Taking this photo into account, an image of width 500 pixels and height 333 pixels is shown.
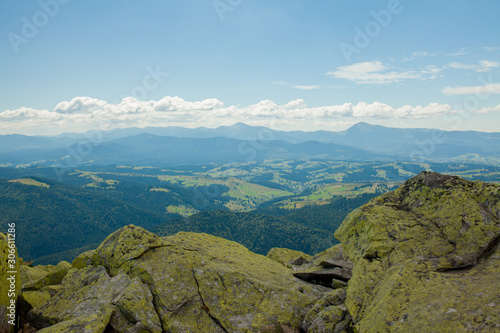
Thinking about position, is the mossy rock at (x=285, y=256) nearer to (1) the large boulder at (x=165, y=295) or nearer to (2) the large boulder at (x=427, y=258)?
(1) the large boulder at (x=165, y=295)

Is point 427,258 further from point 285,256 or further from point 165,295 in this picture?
point 285,256

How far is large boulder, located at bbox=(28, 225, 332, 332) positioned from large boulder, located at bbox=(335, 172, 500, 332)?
4807 mm

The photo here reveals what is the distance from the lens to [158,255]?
18.7m

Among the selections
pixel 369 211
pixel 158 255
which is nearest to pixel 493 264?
pixel 369 211

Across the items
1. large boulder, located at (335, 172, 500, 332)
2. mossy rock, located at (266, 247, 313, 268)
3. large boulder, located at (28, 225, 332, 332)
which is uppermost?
large boulder, located at (335, 172, 500, 332)

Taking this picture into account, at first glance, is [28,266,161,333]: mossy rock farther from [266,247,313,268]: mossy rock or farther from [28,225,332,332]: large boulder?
[266,247,313,268]: mossy rock

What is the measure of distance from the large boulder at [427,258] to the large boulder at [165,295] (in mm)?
4807

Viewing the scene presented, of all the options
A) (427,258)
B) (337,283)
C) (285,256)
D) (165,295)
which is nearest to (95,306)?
(165,295)

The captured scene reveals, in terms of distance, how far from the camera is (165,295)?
15992 mm

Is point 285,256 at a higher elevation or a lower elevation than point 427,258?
lower

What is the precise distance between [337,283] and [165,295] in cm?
1170

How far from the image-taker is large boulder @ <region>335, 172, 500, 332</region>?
33.3ft

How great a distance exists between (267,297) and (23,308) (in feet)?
48.6

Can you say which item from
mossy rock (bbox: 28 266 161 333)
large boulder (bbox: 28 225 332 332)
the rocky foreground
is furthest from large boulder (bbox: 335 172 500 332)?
mossy rock (bbox: 28 266 161 333)
